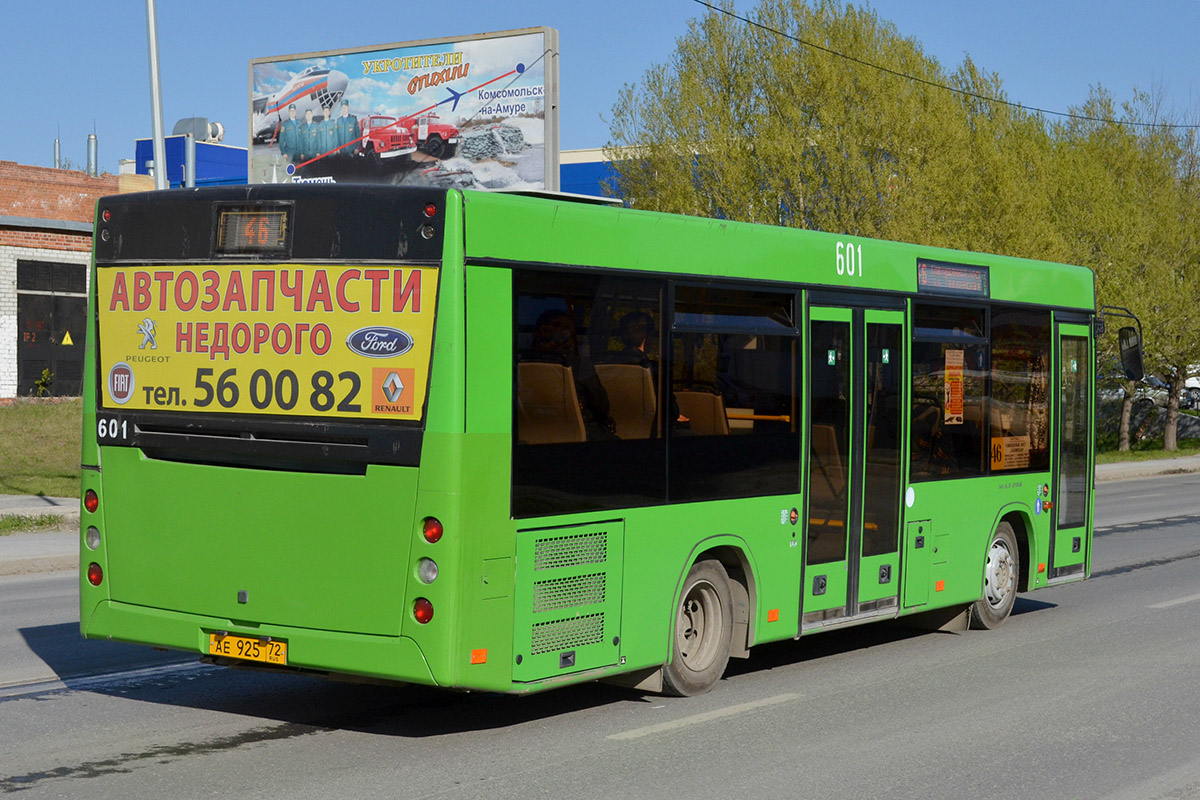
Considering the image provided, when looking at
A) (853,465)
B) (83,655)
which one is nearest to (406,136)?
(83,655)

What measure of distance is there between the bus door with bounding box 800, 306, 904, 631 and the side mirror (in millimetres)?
3212

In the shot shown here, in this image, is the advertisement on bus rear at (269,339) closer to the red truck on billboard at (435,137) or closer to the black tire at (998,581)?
the black tire at (998,581)

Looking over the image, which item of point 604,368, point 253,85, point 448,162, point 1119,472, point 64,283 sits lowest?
point 1119,472

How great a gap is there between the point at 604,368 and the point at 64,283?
91.6 ft

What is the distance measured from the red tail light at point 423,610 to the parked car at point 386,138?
21632mm

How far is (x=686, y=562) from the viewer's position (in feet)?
28.1

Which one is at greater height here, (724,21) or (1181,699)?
(724,21)

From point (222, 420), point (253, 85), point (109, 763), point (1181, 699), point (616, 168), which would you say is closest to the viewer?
point (109, 763)

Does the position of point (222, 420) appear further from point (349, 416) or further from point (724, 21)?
point (724, 21)

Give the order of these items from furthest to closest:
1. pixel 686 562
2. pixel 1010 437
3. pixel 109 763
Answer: pixel 1010 437, pixel 686 562, pixel 109 763

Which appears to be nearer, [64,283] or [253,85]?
[253,85]

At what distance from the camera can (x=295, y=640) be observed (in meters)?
7.38

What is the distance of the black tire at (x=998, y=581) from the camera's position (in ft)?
39.5

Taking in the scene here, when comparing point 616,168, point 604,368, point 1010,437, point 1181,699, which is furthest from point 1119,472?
point 604,368
